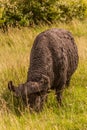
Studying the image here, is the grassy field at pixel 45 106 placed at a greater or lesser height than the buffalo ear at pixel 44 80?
lesser

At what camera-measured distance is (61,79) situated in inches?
303

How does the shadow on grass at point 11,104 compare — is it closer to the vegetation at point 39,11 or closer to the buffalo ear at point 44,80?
the buffalo ear at point 44,80

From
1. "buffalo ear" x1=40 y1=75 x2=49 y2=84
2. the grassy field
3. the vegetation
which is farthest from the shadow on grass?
the vegetation

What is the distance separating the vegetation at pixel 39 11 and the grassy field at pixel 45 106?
263 cm

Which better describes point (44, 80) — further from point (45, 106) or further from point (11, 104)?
point (11, 104)

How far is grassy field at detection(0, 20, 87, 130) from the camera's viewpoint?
6.75 metres

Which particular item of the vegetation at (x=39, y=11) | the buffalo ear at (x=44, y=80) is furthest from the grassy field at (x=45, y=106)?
the vegetation at (x=39, y=11)

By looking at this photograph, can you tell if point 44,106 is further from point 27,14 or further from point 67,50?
point 27,14

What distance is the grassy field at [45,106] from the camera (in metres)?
6.75

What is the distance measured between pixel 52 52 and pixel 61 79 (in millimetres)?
591

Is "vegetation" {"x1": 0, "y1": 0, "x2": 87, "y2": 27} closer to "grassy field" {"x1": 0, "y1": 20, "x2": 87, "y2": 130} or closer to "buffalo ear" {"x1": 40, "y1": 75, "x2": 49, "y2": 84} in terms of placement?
"grassy field" {"x1": 0, "y1": 20, "x2": 87, "y2": 130}

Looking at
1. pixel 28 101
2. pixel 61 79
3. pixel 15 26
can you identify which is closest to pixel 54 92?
pixel 61 79

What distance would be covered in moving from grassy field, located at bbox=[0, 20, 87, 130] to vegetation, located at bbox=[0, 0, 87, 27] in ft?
8.64

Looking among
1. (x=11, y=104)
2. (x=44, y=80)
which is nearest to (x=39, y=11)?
(x=11, y=104)
